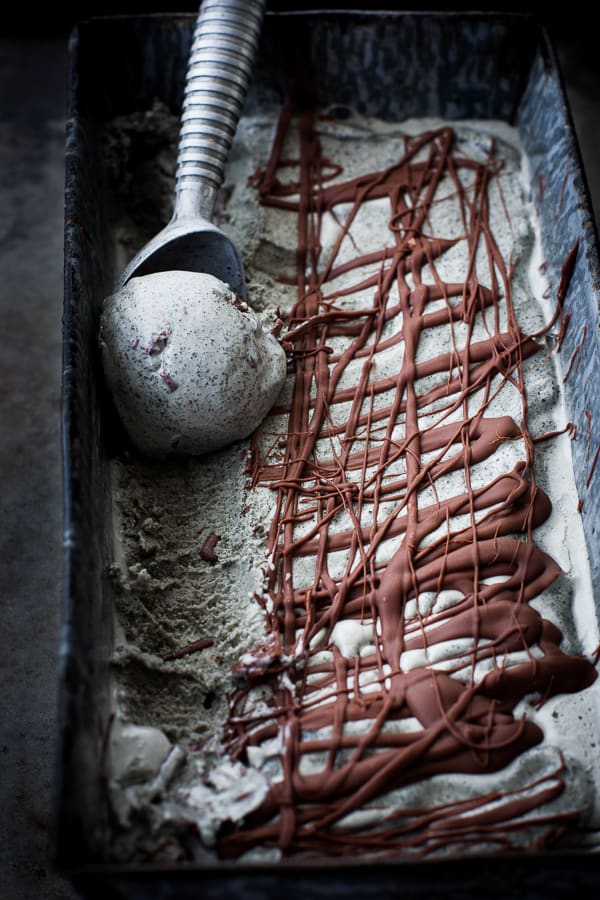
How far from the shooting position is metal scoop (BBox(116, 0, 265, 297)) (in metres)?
1.95

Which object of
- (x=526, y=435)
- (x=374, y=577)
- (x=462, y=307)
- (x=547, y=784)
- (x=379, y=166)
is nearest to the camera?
(x=547, y=784)

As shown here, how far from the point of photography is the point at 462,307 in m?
1.92

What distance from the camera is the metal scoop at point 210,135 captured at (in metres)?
1.95

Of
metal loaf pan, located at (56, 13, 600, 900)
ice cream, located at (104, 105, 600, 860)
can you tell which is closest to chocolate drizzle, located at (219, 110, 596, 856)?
ice cream, located at (104, 105, 600, 860)

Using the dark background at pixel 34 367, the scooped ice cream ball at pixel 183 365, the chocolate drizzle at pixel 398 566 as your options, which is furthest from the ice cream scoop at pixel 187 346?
the dark background at pixel 34 367

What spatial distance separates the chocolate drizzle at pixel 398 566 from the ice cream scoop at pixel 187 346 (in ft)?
0.36

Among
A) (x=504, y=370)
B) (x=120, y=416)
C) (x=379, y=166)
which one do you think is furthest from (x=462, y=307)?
(x=120, y=416)

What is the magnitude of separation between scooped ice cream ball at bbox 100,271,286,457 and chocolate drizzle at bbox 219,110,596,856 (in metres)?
0.11

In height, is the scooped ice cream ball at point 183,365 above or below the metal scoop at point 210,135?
below

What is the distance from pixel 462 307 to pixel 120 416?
2.37ft

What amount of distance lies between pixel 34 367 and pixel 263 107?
34.6 inches

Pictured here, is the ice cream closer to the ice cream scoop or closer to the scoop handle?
the ice cream scoop

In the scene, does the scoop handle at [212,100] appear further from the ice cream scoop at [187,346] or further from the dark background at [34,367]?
the dark background at [34,367]

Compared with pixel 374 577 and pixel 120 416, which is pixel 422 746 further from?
pixel 120 416
